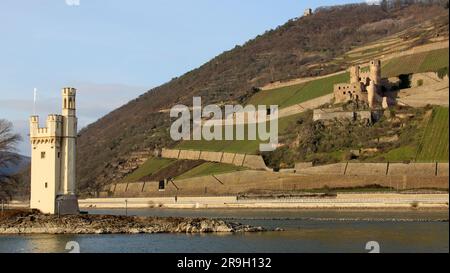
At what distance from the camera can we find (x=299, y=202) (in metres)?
89.8

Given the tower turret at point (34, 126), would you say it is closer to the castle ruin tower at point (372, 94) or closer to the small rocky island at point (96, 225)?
the small rocky island at point (96, 225)

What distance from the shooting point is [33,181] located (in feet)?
170

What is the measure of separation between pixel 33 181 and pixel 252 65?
129m

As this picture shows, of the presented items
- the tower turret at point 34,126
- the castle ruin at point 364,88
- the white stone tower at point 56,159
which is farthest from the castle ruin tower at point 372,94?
the tower turret at point 34,126

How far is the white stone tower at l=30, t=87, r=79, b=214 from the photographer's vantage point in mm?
51094

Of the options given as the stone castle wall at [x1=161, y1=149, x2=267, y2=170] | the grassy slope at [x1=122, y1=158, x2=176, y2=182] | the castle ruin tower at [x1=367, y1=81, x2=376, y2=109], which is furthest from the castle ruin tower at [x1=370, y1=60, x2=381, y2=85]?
the grassy slope at [x1=122, y1=158, x2=176, y2=182]

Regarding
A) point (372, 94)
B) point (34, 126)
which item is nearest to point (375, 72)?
point (372, 94)

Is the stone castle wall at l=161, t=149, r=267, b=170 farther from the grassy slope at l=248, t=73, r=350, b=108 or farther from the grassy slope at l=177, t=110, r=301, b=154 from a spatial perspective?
the grassy slope at l=248, t=73, r=350, b=108

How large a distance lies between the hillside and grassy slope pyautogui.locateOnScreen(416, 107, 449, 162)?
104 feet

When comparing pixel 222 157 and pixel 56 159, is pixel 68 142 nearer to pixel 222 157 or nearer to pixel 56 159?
pixel 56 159

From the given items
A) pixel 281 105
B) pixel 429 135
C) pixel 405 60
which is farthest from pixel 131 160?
pixel 429 135

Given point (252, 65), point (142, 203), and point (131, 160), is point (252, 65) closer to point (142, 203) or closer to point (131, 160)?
point (131, 160)

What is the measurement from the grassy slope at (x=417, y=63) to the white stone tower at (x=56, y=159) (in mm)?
65867

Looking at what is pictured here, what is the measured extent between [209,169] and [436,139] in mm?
32027
